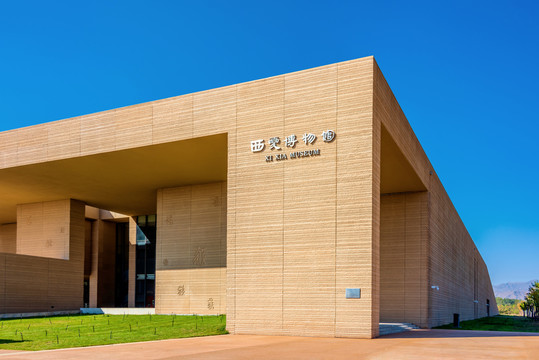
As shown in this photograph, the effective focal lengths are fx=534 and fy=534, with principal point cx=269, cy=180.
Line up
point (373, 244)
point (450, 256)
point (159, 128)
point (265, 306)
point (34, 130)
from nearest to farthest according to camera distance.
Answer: point (373, 244), point (265, 306), point (159, 128), point (34, 130), point (450, 256)

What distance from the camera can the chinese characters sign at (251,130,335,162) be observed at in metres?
15.9

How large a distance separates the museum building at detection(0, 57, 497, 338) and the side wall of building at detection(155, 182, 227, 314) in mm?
66

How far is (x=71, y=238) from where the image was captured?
A: 29.1 metres

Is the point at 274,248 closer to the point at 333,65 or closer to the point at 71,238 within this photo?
the point at 333,65

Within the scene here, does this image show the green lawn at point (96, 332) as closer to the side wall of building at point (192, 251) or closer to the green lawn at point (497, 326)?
the side wall of building at point (192, 251)

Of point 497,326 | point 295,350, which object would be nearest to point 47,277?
point 295,350

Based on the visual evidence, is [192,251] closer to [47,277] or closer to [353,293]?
[47,277]

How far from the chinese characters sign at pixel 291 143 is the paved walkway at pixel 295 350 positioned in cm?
544

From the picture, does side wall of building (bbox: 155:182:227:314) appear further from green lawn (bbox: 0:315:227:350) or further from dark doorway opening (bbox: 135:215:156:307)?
dark doorway opening (bbox: 135:215:156:307)

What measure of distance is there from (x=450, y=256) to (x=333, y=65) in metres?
19.4

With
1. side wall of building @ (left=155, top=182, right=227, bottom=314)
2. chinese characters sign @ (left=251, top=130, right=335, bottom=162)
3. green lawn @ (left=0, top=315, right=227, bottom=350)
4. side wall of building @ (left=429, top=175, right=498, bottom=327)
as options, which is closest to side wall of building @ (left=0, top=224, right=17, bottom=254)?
side wall of building @ (left=155, top=182, right=227, bottom=314)

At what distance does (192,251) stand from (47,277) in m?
8.06

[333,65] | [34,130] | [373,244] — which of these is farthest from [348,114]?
[34,130]

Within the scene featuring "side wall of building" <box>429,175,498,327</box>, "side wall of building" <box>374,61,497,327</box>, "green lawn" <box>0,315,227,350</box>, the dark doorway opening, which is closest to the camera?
"green lawn" <box>0,315,227,350</box>
